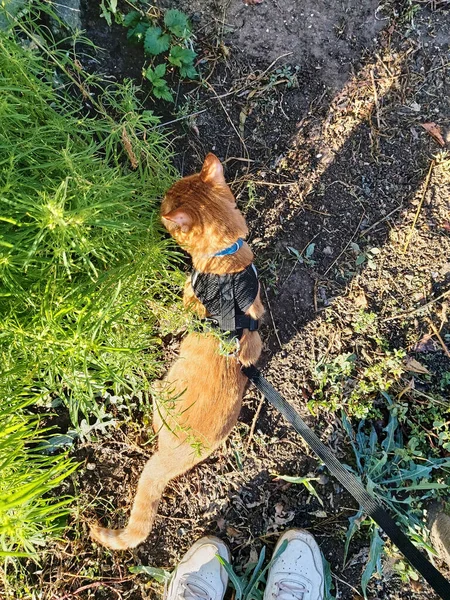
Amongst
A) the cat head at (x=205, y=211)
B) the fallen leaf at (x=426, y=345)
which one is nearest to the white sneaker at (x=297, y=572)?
the fallen leaf at (x=426, y=345)

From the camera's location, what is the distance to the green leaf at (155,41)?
7.64ft

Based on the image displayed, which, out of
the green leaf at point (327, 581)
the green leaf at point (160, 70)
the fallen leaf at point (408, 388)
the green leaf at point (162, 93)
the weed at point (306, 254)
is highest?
the green leaf at point (160, 70)

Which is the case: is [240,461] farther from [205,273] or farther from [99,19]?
[99,19]

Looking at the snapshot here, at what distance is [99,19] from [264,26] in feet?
2.85

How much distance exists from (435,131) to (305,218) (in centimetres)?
89

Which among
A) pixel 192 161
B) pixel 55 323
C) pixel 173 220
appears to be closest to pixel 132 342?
pixel 55 323

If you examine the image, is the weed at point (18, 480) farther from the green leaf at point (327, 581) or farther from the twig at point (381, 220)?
the twig at point (381, 220)

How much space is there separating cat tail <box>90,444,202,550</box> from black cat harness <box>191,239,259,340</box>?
2.03 ft

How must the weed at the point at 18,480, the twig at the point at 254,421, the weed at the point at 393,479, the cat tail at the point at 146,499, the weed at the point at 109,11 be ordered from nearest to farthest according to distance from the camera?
1. the weed at the point at 18,480
2. the cat tail at the point at 146,499
3. the weed at the point at 109,11
4. the weed at the point at 393,479
5. the twig at the point at 254,421

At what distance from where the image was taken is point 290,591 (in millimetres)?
2367

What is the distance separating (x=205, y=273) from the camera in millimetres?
2078

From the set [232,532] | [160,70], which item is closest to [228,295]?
[160,70]

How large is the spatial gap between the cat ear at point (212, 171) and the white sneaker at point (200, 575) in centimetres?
182

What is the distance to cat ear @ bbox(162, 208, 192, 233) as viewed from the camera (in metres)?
1.80
